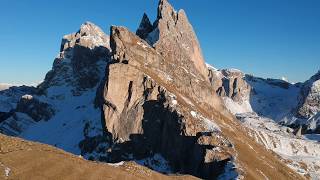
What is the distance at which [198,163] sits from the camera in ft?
600

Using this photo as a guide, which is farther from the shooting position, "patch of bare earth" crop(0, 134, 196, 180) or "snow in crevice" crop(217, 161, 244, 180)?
"snow in crevice" crop(217, 161, 244, 180)

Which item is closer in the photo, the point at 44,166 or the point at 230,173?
the point at 44,166

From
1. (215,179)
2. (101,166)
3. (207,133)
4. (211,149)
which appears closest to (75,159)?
(101,166)

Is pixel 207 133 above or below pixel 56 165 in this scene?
above

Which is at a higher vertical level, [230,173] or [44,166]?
[230,173]

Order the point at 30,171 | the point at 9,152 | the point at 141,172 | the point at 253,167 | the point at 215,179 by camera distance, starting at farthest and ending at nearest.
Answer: the point at 253,167, the point at 215,179, the point at 141,172, the point at 9,152, the point at 30,171

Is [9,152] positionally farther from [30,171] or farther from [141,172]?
[141,172]

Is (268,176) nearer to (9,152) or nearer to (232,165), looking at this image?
(232,165)

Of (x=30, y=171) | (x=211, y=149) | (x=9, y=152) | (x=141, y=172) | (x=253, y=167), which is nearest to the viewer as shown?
→ (x=30, y=171)

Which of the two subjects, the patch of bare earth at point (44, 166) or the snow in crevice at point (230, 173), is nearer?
the patch of bare earth at point (44, 166)

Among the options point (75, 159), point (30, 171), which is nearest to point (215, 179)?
point (75, 159)

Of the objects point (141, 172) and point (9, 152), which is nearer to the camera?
point (9, 152)

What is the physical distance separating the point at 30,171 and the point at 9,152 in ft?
27.0

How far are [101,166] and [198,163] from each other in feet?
301
